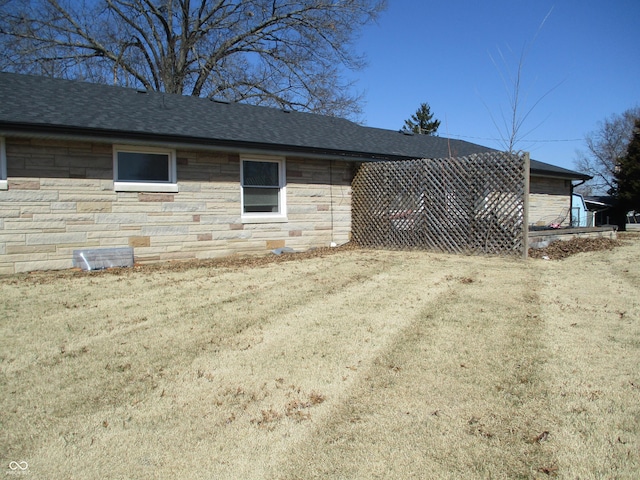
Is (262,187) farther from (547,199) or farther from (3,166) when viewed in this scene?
(547,199)

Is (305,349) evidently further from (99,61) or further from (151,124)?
(99,61)

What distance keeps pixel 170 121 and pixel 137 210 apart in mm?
2171

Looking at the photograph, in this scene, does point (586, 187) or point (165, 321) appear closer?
point (165, 321)

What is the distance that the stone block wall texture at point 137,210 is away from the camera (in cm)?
799

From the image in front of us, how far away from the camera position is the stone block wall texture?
799 centimetres

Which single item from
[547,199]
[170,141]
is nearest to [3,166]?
[170,141]

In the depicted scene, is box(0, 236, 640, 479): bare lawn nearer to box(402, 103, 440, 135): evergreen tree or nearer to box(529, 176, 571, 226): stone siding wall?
box(529, 176, 571, 226): stone siding wall

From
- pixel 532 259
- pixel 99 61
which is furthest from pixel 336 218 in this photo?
pixel 99 61

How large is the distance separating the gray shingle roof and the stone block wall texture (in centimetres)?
47

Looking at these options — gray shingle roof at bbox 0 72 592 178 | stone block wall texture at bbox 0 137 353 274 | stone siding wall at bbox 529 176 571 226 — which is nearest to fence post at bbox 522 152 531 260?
gray shingle roof at bbox 0 72 592 178

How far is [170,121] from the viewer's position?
9.87m

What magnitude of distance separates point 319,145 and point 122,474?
31.1 ft

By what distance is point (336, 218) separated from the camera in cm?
1185

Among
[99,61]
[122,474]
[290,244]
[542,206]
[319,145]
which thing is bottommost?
[122,474]
